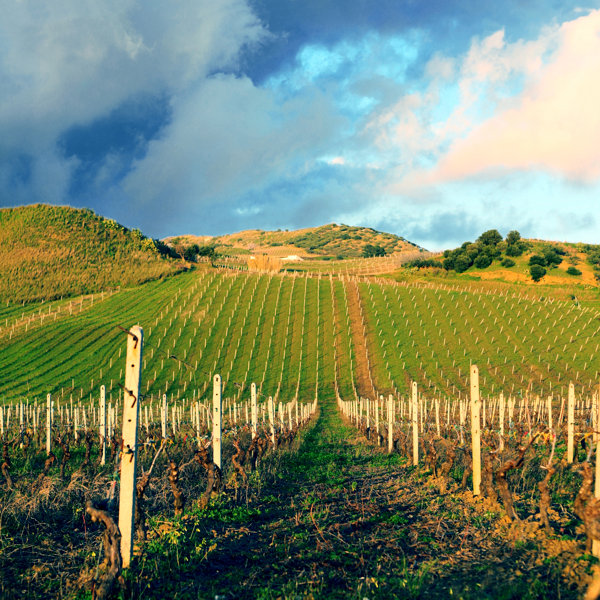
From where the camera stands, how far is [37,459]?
16266mm

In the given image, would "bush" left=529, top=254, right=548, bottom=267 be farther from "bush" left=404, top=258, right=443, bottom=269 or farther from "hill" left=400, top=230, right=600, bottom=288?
"bush" left=404, top=258, right=443, bottom=269

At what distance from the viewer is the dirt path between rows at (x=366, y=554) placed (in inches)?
236

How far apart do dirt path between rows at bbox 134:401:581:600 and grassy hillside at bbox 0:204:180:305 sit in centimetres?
6495

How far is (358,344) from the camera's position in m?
53.3

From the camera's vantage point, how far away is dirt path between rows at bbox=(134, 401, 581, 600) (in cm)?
600

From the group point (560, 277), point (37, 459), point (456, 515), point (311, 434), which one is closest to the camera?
point (456, 515)

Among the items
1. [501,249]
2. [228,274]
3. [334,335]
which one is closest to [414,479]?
[334,335]

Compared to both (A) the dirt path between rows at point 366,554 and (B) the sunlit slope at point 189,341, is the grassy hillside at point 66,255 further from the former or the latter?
(A) the dirt path between rows at point 366,554

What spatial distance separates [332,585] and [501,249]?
99.1m

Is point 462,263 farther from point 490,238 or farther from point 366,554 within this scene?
point 366,554

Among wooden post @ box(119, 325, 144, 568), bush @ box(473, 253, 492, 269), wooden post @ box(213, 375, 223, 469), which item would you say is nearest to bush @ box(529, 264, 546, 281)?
bush @ box(473, 253, 492, 269)

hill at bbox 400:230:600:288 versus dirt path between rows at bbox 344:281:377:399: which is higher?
hill at bbox 400:230:600:288

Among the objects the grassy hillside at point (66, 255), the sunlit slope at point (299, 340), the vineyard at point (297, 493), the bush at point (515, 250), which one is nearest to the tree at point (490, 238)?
the bush at point (515, 250)

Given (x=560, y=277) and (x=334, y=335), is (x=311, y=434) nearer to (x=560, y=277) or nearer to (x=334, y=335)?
(x=334, y=335)
